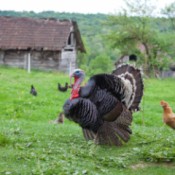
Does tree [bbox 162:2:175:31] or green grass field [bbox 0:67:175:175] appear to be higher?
tree [bbox 162:2:175:31]

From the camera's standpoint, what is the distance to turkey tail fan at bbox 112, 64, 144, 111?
970 cm

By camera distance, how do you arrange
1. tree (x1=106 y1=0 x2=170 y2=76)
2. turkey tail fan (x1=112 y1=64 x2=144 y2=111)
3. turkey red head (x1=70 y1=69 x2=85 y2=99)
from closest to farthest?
turkey red head (x1=70 y1=69 x2=85 y2=99), turkey tail fan (x1=112 y1=64 x2=144 y2=111), tree (x1=106 y1=0 x2=170 y2=76)

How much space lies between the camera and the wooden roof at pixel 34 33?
37.7 meters

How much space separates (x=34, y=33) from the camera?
38.6 meters

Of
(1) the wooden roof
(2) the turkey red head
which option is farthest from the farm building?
(2) the turkey red head

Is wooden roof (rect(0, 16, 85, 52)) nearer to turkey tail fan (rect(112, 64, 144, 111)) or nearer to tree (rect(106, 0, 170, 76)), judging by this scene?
tree (rect(106, 0, 170, 76))

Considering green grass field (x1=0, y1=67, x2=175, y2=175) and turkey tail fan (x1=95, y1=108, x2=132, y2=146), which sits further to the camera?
turkey tail fan (x1=95, y1=108, x2=132, y2=146)

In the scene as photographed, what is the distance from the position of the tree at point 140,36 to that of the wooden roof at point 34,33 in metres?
7.76

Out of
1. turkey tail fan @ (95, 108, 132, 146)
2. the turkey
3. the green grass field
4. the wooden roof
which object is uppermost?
the wooden roof

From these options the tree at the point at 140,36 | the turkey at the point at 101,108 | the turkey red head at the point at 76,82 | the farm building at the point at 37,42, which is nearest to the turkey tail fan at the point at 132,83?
the turkey at the point at 101,108

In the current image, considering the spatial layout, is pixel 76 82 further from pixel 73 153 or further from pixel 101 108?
pixel 73 153

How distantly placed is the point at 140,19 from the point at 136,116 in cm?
3186

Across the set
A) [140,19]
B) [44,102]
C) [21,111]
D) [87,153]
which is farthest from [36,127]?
[140,19]

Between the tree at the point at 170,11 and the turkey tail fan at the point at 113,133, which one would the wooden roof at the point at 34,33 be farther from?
the turkey tail fan at the point at 113,133
